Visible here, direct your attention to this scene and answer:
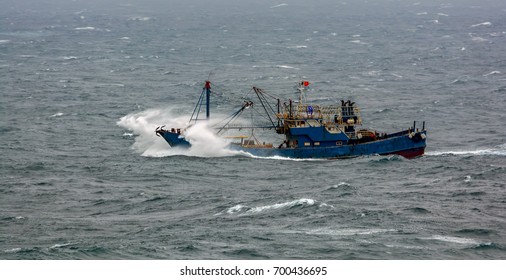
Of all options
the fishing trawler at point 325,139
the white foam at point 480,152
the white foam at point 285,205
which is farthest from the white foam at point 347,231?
the white foam at point 480,152

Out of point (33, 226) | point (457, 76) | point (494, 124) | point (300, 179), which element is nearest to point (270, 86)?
point (457, 76)

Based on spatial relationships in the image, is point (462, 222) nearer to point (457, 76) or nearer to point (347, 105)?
point (347, 105)

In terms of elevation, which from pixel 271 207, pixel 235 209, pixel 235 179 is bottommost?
pixel 235 179

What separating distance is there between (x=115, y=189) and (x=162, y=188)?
14.5ft

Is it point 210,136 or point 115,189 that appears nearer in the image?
point 115,189

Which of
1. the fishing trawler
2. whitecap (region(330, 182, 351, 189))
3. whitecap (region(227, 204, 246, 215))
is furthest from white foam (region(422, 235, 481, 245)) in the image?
the fishing trawler

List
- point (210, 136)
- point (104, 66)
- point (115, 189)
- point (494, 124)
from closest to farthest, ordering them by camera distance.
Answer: point (115, 189) → point (210, 136) → point (494, 124) → point (104, 66)

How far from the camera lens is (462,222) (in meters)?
67.6

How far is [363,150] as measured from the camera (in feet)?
324

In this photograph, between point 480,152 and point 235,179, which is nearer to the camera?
point 235,179

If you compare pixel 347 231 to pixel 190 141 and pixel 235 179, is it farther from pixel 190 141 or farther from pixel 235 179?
pixel 190 141

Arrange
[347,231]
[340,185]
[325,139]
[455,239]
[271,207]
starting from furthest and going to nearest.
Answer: [325,139] < [340,185] < [271,207] < [347,231] < [455,239]

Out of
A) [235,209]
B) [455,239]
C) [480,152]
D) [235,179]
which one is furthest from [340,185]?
[480,152]

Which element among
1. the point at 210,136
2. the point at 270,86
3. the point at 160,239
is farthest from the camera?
the point at 270,86
